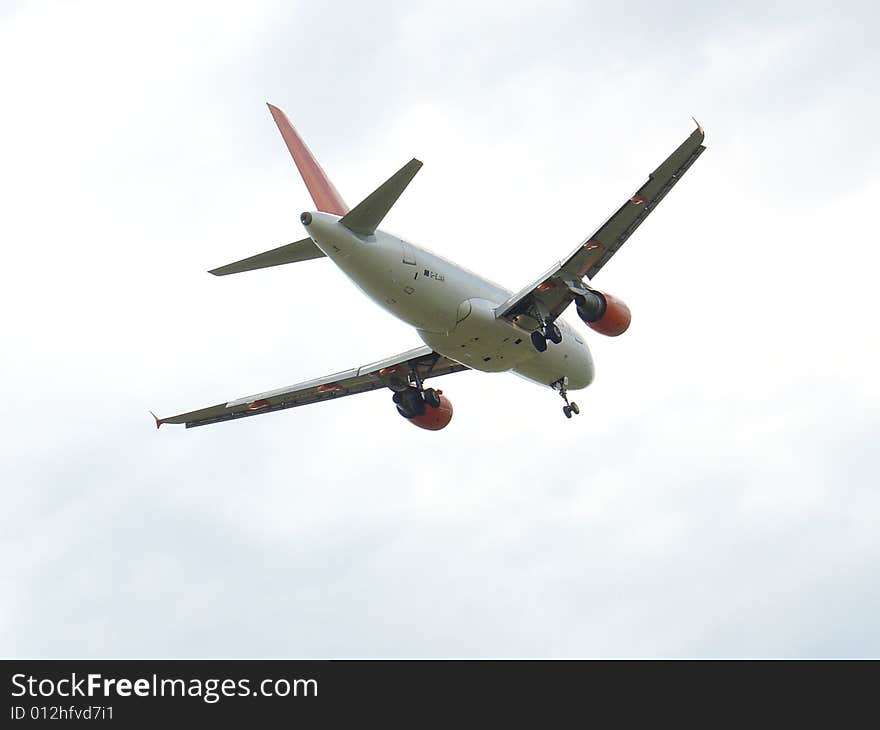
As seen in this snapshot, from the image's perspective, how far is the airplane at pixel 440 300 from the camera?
126 feet

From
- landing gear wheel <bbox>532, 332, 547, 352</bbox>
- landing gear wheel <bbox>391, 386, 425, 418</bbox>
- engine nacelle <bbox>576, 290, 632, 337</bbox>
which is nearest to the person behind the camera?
engine nacelle <bbox>576, 290, 632, 337</bbox>

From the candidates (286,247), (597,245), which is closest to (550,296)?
(597,245)

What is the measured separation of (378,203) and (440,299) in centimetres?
383

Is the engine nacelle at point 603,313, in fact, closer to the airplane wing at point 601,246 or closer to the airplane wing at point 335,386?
the airplane wing at point 601,246

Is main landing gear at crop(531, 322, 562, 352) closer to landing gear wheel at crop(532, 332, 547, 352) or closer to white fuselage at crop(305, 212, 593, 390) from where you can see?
landing gear wheel at crop(532, 332, 547, 352)

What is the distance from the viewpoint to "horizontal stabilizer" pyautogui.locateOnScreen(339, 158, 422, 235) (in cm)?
3688

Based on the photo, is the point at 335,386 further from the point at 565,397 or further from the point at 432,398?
the point at 565,397

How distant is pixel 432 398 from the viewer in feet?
153

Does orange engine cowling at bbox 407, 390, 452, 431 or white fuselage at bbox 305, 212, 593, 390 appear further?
orange engine cowling at bbox 407, 390, 452, 431

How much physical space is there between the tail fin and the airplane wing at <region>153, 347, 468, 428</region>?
600 cm

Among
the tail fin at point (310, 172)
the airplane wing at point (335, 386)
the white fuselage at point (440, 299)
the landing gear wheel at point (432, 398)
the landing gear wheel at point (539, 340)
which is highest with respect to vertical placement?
the tail fin at point (310, 172)

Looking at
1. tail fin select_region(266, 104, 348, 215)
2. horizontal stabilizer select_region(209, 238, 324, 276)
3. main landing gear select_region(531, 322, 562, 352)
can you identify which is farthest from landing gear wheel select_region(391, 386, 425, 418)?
horizontal stabilizer select_region(209, 238, 324, 276)

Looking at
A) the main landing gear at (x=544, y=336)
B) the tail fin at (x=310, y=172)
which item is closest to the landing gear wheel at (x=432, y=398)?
the main landing gear at (x=544, y=336)

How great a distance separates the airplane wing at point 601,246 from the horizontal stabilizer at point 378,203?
5.40 m
